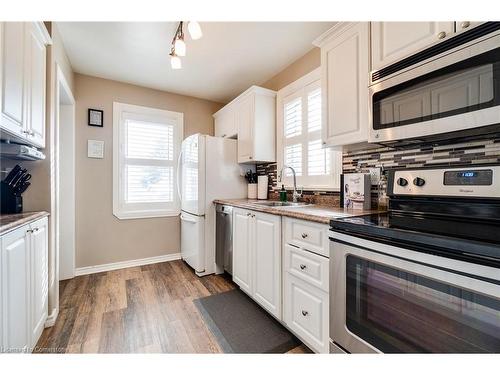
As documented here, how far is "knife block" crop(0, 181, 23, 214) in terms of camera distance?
1500 mm

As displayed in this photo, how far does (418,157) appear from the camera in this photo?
145 centimetres

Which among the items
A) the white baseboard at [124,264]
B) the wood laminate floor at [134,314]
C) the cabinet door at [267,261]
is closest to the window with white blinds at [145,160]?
the white baseboard at [124,264]

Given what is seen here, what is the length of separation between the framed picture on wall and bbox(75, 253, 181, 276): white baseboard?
1.78m

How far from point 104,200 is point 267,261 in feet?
7.64

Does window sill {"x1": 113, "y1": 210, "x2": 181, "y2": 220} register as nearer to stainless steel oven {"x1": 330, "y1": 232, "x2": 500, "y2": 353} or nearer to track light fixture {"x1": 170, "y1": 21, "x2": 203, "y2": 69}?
track light fixture {"x1": 170, "y1": 21, "x2": 203, "y2": 69}

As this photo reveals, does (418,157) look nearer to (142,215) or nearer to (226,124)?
(226,124)

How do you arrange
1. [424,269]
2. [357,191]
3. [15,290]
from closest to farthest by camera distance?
[424,269], [15,290], [357,191]

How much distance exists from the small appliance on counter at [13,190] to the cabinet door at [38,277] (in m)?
0.20

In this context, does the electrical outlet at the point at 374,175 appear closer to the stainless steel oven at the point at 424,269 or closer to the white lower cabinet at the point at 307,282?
the stainless steel oven at the point at 424,269

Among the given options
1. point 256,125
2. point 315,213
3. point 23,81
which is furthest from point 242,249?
point 23,81
